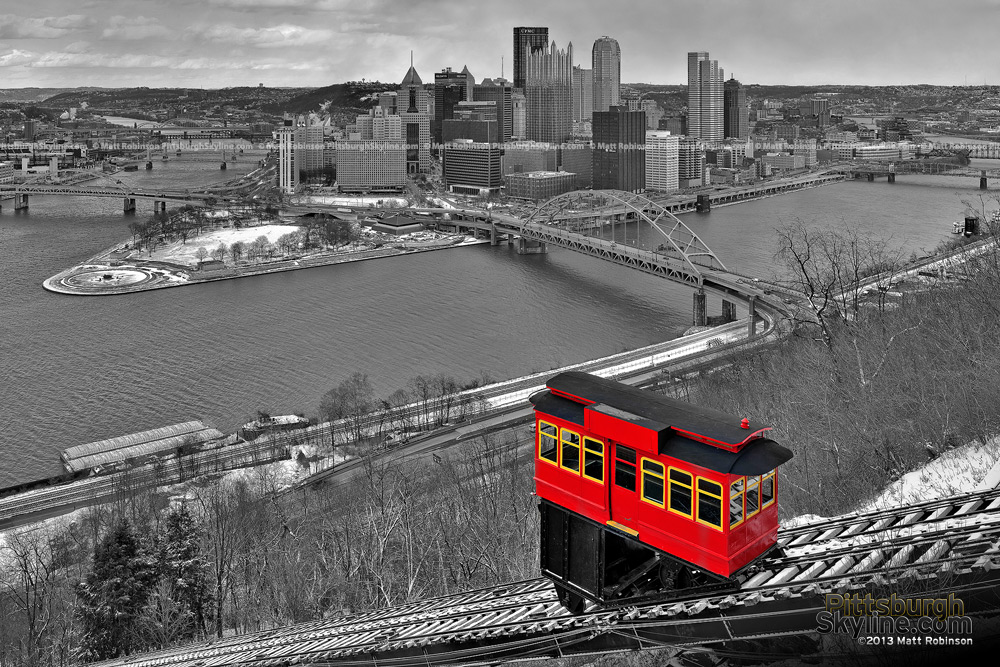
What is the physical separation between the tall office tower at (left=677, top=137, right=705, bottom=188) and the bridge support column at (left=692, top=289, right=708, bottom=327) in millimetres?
20850

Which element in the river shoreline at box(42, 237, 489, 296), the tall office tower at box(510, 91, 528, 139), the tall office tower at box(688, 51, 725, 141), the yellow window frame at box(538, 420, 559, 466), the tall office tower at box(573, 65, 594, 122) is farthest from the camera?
the tall office tower at box(573, 65, 594, 122)

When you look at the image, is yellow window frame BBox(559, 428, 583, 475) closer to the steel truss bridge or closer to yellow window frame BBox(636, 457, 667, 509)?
yellow window frame BBox(636, 457, 667, 509)

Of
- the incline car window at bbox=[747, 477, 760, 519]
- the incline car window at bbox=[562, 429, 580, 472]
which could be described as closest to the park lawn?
the incline car window at bbox=[562, 429, 580, 472]

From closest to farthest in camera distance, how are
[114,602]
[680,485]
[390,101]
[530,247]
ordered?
[680,485]
[114,602]
[530,247]
[390,101]

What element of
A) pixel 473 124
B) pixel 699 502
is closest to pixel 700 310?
pixel 699 502

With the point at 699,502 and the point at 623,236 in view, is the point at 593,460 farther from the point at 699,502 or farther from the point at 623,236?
the point at 623,236

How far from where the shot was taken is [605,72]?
59.5 meters

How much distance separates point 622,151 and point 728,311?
782 inches

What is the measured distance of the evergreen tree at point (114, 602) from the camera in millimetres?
4469

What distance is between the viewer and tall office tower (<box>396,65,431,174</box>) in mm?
39844

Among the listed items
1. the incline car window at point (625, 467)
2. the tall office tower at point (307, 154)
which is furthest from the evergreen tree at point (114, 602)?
the tall office tower at point (307, 154)

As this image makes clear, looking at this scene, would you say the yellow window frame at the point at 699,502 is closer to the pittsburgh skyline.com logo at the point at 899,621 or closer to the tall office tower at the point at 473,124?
the pittsburgh skyline.com logo at the point at 899,621

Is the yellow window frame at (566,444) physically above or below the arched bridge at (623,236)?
below

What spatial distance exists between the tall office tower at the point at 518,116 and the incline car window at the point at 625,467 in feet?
151
